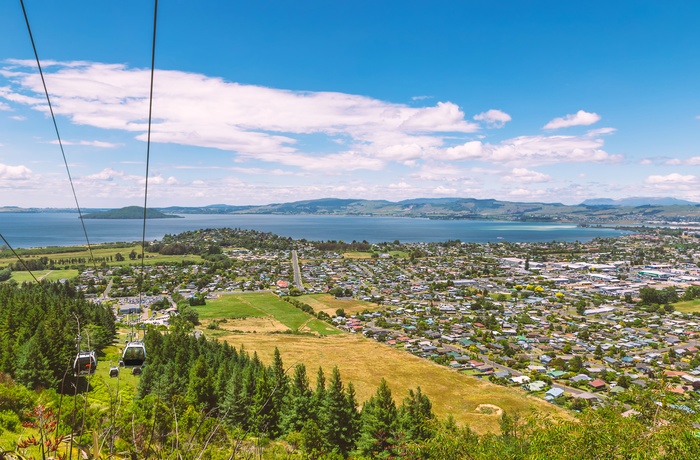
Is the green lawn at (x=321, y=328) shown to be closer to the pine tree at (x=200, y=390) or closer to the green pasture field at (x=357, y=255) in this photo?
the pine tree at (x=200, y=390)

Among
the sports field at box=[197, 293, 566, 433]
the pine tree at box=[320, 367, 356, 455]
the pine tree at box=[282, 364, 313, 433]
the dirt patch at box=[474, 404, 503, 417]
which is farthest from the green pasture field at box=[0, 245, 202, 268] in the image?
the pine tree at box=[320, 367, 356, 455]

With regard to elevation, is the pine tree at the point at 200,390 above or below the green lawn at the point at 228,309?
above

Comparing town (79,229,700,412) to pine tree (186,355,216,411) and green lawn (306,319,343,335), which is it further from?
pine tree (186,355,216,411)

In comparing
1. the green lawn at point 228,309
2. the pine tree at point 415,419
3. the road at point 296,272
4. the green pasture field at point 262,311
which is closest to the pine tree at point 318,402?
the pine tree at point 415,419

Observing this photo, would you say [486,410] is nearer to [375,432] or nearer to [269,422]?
[375,432]

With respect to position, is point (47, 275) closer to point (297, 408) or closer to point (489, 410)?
point (297, 408)

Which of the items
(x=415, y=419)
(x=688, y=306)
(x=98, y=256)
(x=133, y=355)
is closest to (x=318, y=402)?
(x=415, y=419)
